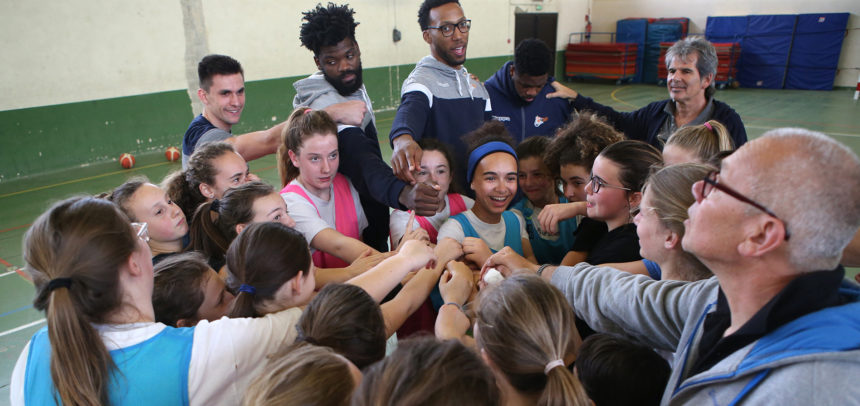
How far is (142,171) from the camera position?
794cm

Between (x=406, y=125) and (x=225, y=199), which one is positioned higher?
(x=406, y=125)

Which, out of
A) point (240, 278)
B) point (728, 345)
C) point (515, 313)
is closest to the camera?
point (728, 345)

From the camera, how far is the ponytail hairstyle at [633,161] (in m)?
2.20

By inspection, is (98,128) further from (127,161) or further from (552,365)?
(552,365)

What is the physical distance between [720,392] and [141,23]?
9.74m

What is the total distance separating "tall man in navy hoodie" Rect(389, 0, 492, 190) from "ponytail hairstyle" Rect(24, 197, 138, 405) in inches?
77.7

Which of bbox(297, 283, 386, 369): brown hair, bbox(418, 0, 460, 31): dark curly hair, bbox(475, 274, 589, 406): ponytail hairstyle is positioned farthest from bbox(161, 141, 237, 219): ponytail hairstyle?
bbox(475, 274, 589, 406): ponytail hairstyle

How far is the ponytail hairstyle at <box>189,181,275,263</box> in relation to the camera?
2.29 meters

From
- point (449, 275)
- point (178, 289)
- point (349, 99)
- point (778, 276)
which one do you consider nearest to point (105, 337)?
point (178, 289)

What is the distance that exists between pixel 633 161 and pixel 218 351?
1.89m

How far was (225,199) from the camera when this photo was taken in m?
2.32

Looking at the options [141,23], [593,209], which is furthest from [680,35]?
[593,209]

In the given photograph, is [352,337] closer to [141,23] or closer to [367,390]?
[367,390]

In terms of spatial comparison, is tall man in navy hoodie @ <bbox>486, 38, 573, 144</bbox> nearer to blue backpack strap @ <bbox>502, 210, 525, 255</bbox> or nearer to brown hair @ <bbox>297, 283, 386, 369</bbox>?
blue backpack strap @ <bbox>502, 210, 525, 255</bbox>
